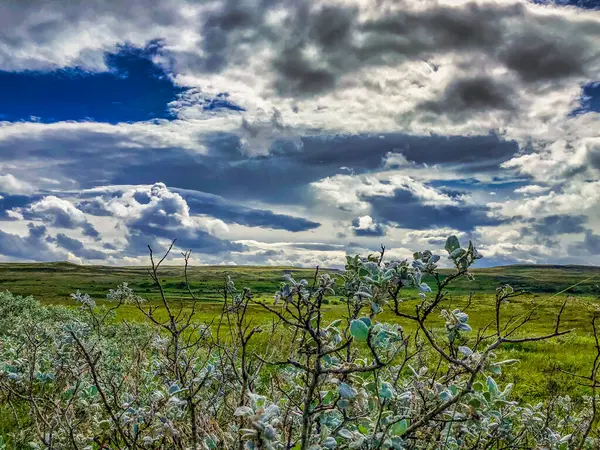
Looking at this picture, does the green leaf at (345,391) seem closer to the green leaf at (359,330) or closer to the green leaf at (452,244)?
the green leaf at (359,330)

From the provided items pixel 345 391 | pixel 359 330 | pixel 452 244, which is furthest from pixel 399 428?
pixel 452 244

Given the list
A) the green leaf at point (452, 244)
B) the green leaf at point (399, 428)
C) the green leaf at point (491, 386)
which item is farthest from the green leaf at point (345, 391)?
the green leaf at point (491, 386)

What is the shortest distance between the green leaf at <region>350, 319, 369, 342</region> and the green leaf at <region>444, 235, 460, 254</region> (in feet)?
2.26

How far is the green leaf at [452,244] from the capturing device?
246cm

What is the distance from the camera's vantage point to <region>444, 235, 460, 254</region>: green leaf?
2457 millimetres

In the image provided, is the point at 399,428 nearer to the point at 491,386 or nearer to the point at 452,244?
the point at 491,386

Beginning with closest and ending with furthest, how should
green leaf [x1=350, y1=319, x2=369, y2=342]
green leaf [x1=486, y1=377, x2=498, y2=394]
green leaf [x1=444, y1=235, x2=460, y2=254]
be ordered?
green leaf [x1=350, y1=319, x2=369, y2=342]
green leaf [x1=444, y1=235, x2=460, y2=254]
green leaf [x1=486, y1=377, x2=498, y2=394]

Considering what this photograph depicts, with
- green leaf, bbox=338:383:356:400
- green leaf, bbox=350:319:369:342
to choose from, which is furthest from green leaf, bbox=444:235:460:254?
green leaf, bbox=338:383:356:400

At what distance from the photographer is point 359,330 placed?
6.90ft

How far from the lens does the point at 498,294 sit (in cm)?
350

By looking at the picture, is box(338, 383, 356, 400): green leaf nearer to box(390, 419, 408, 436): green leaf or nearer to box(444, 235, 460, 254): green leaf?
box(390, 419, 408, 436): green leaf

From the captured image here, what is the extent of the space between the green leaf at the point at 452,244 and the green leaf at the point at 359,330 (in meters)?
0.69

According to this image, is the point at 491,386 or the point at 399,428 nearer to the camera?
the point at 399,428

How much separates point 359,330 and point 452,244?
0.74m
